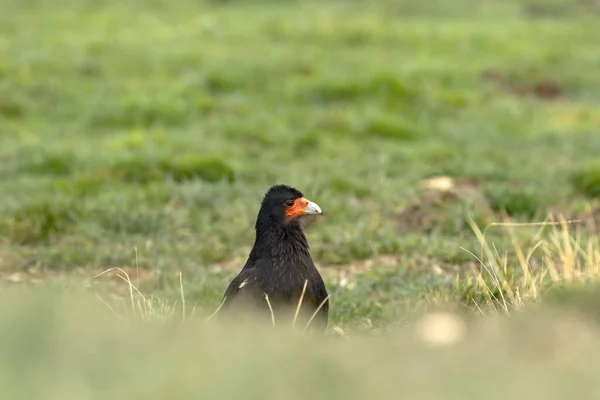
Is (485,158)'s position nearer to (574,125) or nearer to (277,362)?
(574,125)

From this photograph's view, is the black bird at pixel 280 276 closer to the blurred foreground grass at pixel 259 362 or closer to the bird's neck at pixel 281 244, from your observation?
the bird's neck at pixel 281 244

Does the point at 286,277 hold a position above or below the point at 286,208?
below

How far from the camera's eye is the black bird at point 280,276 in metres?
5.58

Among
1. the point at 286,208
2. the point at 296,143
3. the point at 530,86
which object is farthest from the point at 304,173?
the point at 530,86

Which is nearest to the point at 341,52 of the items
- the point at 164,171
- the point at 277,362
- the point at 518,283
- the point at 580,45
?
the point at 580,45

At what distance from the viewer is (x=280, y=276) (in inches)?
225

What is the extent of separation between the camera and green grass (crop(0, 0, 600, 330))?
8.47 meters

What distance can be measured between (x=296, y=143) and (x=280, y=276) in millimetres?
6919

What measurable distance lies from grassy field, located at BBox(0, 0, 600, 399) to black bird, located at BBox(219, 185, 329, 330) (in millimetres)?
322

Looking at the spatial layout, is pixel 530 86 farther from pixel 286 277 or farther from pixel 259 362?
pixel 259 362

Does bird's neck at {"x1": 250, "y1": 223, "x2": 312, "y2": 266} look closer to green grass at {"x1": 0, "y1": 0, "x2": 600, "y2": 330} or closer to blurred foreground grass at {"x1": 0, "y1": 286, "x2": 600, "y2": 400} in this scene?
green grass at {"x1": 0, "y1": 0, "x2": 600, "y2": 330}

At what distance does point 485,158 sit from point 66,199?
15.1 feet

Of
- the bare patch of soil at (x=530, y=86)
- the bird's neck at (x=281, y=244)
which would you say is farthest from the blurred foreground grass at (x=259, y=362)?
the bare patch of soil at (x=530, y=86)

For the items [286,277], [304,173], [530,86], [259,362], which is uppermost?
[259,362]
